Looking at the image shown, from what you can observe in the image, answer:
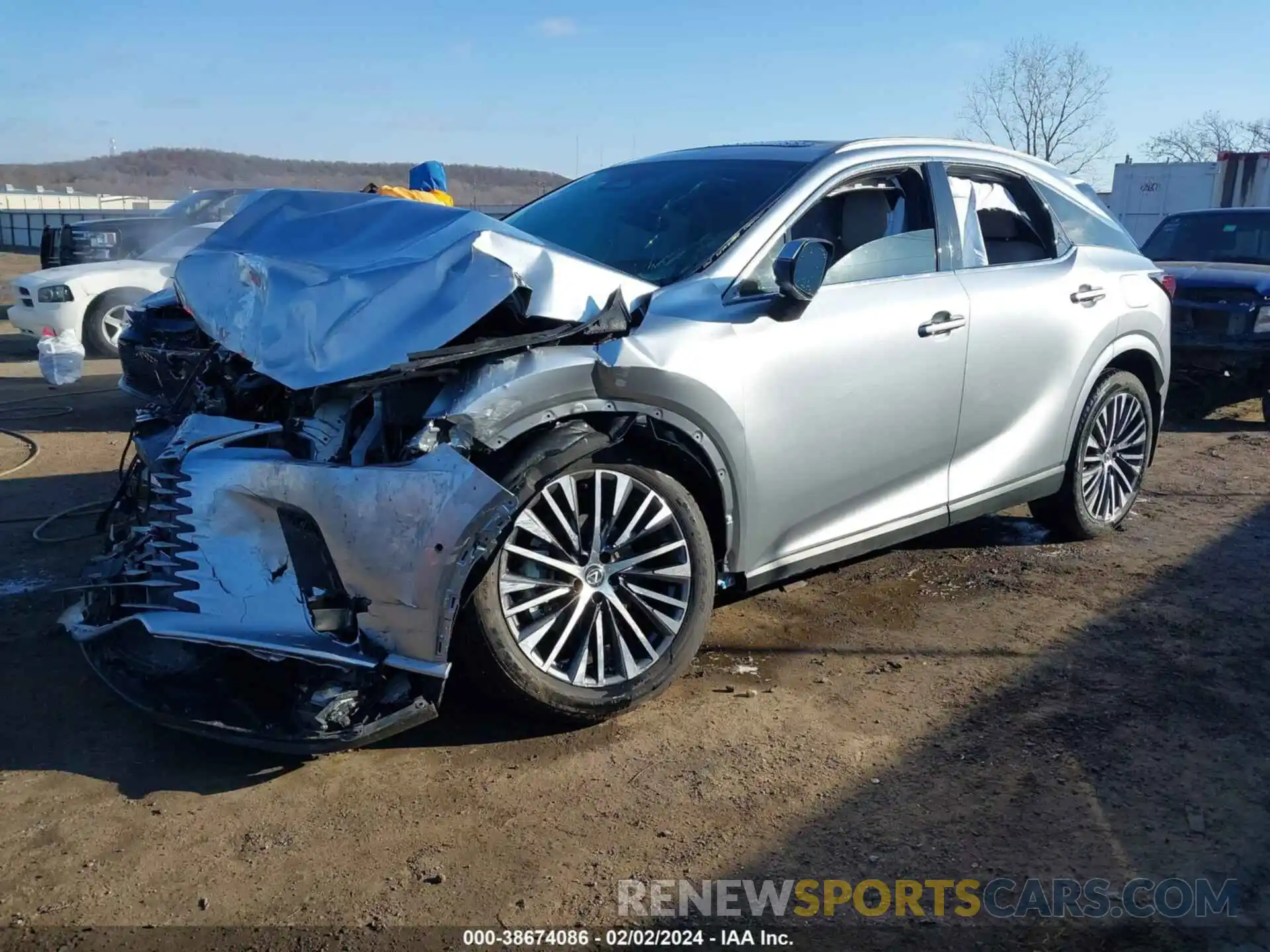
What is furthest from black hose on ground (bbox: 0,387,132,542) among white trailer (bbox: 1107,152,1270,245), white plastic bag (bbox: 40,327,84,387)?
white trailer (bbox: 1107,152,1270,245)

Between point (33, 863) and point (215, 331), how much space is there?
5.95ft

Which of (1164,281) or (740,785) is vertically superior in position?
(1164,281)

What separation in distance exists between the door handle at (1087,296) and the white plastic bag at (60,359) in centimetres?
886

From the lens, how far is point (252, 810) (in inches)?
118

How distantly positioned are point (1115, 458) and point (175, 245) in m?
10.9

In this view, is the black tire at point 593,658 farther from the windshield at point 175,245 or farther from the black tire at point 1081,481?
the windshield at point 175,245

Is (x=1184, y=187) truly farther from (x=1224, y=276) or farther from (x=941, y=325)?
(x=941, y=325)

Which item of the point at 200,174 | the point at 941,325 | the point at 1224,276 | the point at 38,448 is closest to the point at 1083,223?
the point at 941,325

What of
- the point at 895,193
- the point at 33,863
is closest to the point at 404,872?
the point at 33,863

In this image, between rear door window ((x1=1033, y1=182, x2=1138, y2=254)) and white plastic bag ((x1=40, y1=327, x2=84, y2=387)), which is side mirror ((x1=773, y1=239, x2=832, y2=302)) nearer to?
rear door window ((x1=1033, y1=182, x2=1138, y2=254))

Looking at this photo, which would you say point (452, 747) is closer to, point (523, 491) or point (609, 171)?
point (523, 491)

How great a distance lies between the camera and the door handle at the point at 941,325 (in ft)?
13.7

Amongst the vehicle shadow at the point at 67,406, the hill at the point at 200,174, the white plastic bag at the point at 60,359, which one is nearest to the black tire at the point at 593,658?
the vehicle shadow at the point at 67,406

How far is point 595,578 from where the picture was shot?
11.2ft
